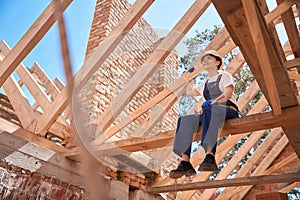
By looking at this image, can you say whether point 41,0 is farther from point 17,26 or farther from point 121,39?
point 121,39

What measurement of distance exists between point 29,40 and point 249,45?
169cm

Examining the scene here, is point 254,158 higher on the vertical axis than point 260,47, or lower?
higher

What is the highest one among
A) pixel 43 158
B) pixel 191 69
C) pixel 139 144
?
pixel 191 69

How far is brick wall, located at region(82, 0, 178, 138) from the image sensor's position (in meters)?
3.04

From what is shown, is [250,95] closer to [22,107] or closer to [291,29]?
[291,29]

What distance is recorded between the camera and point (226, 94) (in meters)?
2.53

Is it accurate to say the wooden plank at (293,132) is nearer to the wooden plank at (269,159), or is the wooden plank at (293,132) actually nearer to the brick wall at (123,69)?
the brick wall at (123,69)

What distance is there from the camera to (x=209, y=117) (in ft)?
8.24

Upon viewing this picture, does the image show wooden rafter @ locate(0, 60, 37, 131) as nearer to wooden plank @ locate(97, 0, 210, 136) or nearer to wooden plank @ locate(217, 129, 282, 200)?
wooden plank @ locate(97, 0, 210, 136)

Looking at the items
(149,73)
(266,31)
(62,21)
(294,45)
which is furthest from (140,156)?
(62,21)

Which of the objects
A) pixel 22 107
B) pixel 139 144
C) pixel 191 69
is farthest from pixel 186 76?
pixel 22 107

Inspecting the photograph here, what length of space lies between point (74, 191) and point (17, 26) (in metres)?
2.83

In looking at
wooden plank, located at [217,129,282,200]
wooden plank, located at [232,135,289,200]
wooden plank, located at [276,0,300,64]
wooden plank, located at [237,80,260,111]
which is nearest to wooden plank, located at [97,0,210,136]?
wooden plank, located at [276,0,300,64]

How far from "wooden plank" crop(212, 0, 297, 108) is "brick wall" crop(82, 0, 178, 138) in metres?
0.86
